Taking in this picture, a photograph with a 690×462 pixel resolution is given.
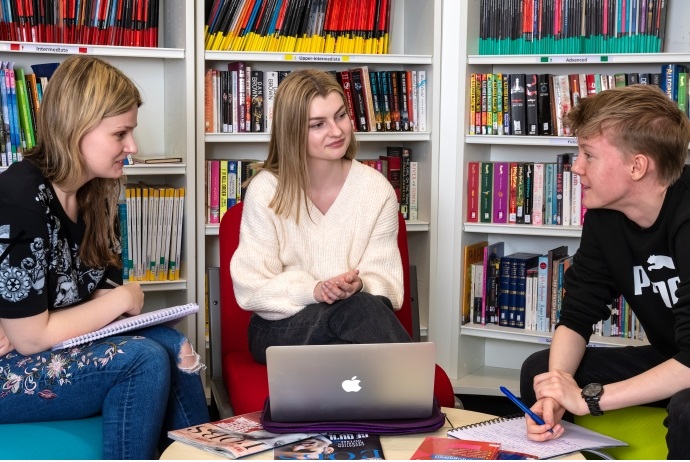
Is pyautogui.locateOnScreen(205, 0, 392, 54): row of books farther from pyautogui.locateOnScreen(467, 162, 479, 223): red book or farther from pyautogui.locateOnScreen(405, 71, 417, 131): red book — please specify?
pyautogui.locateOnScreen(467, 162, 479, 223): red book

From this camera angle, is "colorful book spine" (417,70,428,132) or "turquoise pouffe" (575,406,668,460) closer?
"turquoise pouffe" (575,406,668,460)

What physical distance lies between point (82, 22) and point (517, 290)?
1.81 m

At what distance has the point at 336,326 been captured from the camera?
2.18 metres

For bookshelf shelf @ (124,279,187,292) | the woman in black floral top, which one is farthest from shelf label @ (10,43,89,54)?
the woman in black floral top

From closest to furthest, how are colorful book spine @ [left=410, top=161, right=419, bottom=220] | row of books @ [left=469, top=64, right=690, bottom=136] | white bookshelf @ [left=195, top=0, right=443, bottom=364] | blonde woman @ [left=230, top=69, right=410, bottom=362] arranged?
blonde woman @ [left=230, top=69, right=410, bottom=362] < white bookshelf @ [left=195, top=0, right=443, bottom=364] < row of books @ [left=469, top=64, right=690, bottom=136] < colorful book spine @ [left=410, top=161, right=419, bottom=220]

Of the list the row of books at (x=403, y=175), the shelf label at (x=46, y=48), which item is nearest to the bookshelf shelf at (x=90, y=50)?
the shelf label at (x=46, y=48)

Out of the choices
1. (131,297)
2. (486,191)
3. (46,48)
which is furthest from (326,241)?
(46,48)

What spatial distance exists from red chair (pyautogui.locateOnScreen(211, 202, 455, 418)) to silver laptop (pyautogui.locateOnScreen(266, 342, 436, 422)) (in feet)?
1.52

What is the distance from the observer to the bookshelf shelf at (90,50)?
2795 mm

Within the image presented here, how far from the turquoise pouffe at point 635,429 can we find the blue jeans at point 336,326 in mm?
484

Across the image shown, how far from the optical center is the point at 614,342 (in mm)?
3180

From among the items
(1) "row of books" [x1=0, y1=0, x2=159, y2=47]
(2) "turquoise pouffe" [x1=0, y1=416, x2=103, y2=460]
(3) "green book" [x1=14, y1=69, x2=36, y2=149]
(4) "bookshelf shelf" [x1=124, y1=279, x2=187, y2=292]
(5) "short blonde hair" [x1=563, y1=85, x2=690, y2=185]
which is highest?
(1) "row of books" [x1=0, y1=0, x2=159, y2=47]

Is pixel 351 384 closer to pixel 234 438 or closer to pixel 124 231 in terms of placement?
pixel 234 438

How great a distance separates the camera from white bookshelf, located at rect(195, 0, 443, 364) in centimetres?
307
